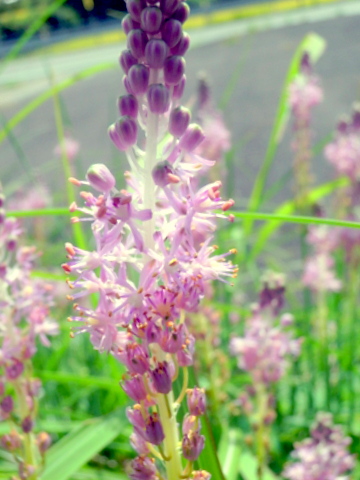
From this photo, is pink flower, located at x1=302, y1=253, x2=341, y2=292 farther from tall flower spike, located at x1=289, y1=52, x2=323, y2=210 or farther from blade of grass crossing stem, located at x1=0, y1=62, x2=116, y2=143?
blade of grass crossing stem, located at x1=0, y1=62, x2=116, y2=143

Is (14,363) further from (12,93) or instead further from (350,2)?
(350,2)

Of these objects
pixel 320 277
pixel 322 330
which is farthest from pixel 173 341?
pixel 320 277

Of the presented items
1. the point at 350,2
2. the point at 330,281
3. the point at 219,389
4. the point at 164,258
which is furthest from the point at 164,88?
the point at 350,2

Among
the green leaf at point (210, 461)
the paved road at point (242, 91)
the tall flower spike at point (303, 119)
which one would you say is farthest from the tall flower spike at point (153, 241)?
the paved road at point (242, 91)

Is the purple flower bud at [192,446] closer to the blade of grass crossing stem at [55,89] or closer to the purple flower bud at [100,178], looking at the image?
the purple flower bud at [100,178]

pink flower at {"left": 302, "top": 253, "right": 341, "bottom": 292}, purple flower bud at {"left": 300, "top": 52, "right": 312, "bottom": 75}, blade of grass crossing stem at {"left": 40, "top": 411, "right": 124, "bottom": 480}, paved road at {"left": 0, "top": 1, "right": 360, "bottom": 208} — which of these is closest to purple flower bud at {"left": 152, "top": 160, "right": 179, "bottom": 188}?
blade of grass crossing stem at {"left": 40, "top": 411, "right": 124, "bottom": 480}
